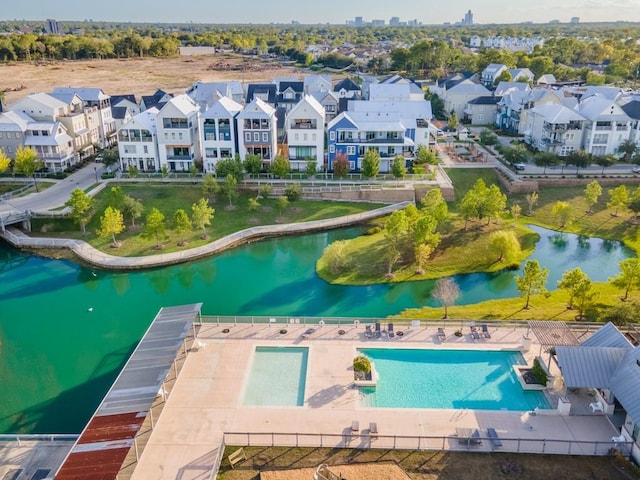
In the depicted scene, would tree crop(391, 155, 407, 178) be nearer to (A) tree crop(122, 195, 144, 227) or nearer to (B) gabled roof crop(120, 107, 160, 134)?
(A) tree crop(122, 195, 144, 227)

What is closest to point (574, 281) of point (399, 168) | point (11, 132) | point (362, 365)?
point (362, 365)

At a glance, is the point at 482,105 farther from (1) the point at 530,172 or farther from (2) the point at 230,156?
(2) the point at 230,156

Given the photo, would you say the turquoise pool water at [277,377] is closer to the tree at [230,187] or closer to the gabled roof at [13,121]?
the tree at [230,187]

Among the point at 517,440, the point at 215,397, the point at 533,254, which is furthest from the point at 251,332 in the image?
the point at 533,254

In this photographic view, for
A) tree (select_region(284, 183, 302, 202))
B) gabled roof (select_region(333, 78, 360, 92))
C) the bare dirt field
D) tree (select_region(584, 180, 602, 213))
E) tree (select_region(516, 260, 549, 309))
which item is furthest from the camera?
the bare dirt field

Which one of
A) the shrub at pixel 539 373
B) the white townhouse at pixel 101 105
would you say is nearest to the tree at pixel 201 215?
the shrub at pixel 539 373

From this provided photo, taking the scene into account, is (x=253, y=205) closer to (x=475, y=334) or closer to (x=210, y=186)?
(x=210, y=186)

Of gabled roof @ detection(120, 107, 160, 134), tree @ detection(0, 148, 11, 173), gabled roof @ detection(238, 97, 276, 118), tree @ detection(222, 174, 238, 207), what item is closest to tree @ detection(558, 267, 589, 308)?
tree @ detection(222, 174, 238, 207)
